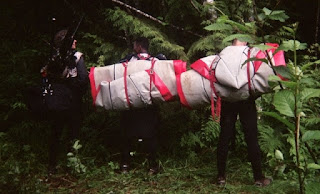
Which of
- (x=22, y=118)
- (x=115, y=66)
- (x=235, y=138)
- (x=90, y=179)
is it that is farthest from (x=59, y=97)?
(x=235, y=138)

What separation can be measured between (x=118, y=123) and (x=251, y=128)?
9.41 feet

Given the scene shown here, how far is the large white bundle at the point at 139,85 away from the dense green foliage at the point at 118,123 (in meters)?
0.36

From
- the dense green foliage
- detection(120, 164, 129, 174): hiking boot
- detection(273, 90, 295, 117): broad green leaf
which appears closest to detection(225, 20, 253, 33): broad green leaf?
detection(273, 90, 295, 117): broad green leaf

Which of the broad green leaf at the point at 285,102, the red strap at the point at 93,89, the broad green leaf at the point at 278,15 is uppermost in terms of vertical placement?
the broad green leaf at the point at 278,15

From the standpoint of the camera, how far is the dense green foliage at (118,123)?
4.73 m

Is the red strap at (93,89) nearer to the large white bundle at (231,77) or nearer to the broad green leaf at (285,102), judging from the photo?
the large white bundle at (231,77)

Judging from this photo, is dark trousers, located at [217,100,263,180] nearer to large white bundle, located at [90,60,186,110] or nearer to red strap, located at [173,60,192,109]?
red strap, located at [173,60,192,109]

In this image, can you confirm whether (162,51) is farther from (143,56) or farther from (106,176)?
(106,176)

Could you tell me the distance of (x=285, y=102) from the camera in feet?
4.44

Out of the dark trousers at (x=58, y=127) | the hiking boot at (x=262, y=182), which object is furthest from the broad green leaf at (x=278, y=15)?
the dark trousers at (x=58, y=127)

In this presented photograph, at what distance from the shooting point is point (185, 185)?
4691mm

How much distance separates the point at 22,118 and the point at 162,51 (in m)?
3.27

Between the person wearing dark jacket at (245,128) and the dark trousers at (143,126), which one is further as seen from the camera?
the dark trousers at (143,126)

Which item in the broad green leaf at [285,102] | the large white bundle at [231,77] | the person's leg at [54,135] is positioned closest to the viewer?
the broad green leaf at [285,102]
